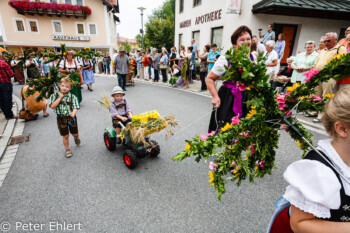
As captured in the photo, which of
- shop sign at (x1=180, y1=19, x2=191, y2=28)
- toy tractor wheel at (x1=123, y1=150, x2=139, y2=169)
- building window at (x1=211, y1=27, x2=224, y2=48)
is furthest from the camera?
shop sign at (x1=180, y1=19, x2=191, y2=28)

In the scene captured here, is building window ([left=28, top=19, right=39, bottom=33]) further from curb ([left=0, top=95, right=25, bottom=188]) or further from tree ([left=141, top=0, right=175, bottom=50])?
curb ([left=0, top=95, right=25, bottom=188])

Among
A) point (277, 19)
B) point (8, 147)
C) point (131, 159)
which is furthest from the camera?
point (277, 19)

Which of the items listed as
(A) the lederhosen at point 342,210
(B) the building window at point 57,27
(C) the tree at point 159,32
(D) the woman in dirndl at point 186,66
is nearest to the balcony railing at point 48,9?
(B) the building window at point 57,27

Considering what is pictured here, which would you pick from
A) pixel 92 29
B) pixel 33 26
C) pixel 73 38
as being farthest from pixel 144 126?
pixel 33 26

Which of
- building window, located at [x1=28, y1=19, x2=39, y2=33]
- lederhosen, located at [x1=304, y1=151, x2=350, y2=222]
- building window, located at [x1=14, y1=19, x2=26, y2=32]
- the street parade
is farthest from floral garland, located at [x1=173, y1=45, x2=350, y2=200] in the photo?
building window, located at [x1=14, y1=19, x2=26, y2=32]

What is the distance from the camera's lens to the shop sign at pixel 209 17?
40.1 ft

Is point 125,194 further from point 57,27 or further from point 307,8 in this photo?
point 57,27

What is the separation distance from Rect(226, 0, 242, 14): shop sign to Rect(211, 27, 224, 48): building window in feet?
6.97

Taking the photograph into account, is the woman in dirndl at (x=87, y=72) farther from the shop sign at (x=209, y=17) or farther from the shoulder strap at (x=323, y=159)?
the shoulder strap at (x=323, y=159)

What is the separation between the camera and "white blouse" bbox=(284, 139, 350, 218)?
0.90m

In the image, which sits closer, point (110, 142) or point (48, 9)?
point (110, 142)

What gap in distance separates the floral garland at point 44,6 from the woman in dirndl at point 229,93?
2942cm

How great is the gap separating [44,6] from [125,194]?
102 ft

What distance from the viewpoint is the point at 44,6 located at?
24.3 meters
